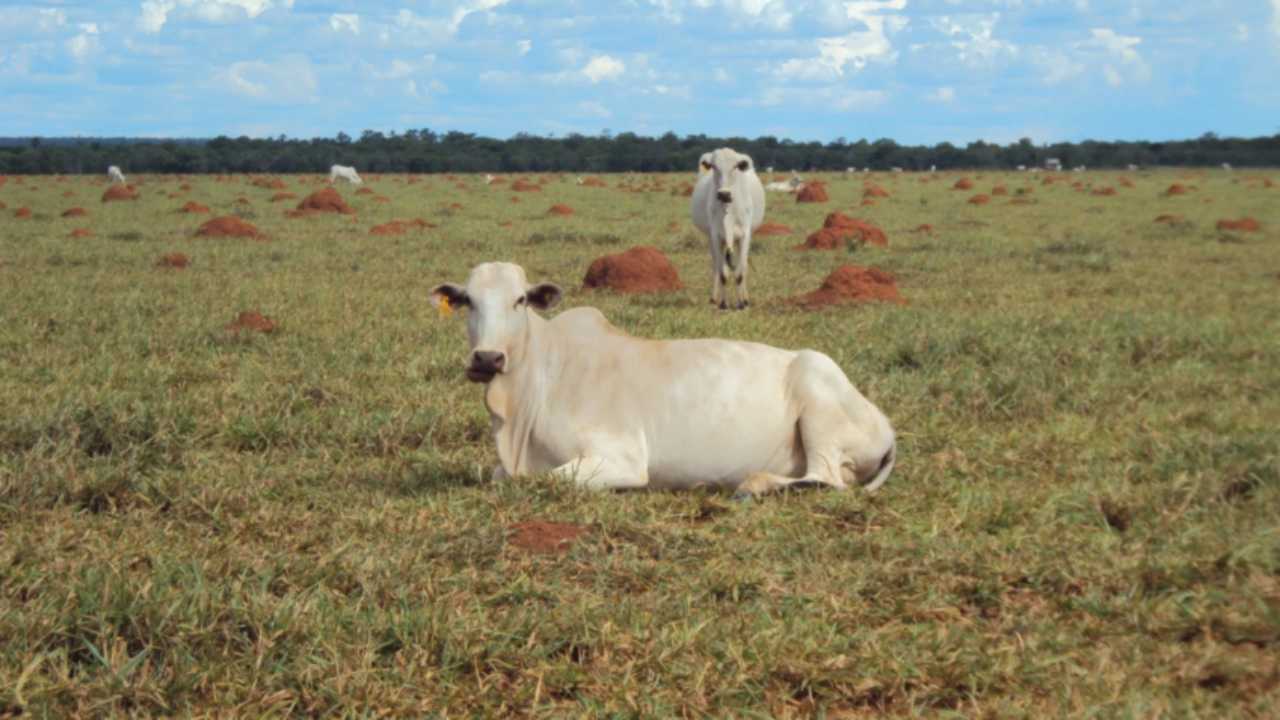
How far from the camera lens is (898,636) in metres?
4.19

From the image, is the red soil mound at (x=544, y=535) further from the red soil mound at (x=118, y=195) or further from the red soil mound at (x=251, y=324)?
the red soil mound at (x=118, y=195)

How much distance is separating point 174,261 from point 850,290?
8.30m

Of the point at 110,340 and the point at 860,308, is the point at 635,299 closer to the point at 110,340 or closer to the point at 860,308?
the point at 860,308

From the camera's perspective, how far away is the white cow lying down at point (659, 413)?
5895 millimetres

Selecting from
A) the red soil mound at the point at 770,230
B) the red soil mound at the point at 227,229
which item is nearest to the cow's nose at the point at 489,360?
the red soil mound at the point at 227,229

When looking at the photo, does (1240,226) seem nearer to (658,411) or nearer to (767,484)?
(767,484)

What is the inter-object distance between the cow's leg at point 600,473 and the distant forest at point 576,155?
59.4 meters

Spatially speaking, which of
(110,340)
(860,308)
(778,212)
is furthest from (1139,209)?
(110,340)

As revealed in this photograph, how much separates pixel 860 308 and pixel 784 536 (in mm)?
6783

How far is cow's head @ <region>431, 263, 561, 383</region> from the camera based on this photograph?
564 cm

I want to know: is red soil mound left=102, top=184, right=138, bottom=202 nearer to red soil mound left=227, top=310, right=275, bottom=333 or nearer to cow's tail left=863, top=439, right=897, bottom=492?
red soil mound left=227, top=310, right=275, bottom=333

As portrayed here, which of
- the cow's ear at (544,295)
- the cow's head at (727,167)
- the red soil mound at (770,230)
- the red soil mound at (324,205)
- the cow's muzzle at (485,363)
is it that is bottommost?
the red soil mound at (770,230)

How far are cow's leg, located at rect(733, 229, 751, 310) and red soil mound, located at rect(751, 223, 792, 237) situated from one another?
21.5 feet

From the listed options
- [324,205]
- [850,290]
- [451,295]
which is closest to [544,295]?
[451,295]
